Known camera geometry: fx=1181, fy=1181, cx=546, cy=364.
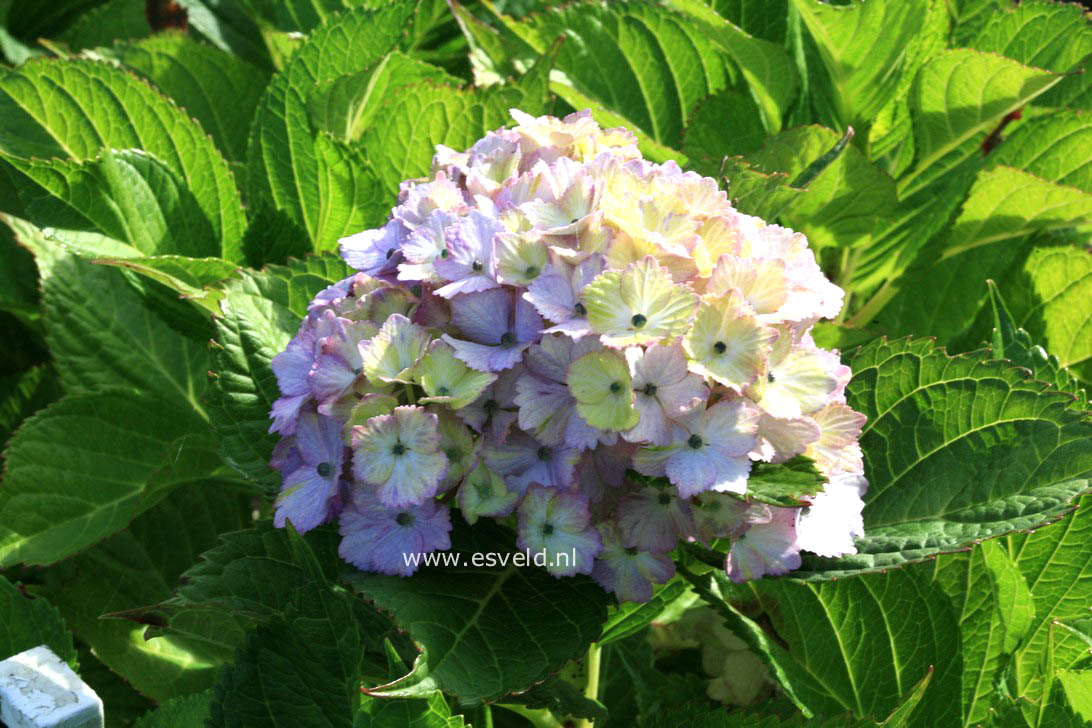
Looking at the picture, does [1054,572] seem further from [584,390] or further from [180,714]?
[180,714]

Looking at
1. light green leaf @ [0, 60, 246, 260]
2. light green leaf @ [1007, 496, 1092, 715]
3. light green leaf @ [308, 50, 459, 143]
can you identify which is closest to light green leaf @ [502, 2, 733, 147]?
light green leaf @ [308, 50, 459, 143]

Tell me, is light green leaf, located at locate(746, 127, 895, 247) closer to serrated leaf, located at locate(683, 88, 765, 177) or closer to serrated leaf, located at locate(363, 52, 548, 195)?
serrated leaf, located at locate(683, 88, 765, 177)

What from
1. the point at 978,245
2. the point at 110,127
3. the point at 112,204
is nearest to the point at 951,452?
the point at 978,245

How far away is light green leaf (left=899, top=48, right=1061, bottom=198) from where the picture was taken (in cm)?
130

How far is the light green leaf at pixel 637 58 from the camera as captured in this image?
60.0 inches

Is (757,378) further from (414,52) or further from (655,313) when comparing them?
(414,52)

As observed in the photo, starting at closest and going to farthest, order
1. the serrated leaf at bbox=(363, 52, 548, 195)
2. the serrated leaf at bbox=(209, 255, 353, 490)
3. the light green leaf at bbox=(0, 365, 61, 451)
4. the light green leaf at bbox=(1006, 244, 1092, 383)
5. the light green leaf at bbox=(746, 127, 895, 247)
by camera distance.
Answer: the serrated leaf at bbox=(209, 255, 353, 490) < the light green leaf at bbox=(746, 127, 895, 247) < the serrated leaf at bbox=(363, 52, 548, 195) < the light green leaf at bbox=(1006, 244, 1092, 383) < the light green leaf at bbox=(0, 365, 61, 451)

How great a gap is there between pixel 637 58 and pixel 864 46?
32 cm

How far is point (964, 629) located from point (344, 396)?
703 mm

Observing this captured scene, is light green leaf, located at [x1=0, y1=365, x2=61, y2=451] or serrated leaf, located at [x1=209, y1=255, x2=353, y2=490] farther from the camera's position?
light green leaf, located at [x1=0, y1=365, x2=61, y2=451]

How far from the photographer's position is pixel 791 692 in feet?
3.59

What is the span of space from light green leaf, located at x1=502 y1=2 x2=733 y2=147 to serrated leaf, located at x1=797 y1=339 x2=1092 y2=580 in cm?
55

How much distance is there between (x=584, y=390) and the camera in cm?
83

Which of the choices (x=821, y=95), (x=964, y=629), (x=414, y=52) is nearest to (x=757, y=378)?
(x=964, y=629)
